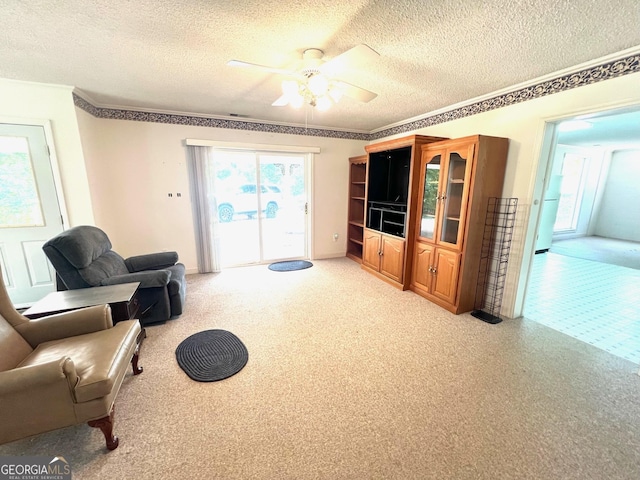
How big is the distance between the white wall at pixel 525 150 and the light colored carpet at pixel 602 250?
12.8 feet

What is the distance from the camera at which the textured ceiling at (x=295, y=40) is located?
1.56 meters

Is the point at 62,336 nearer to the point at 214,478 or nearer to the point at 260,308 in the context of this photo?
the point at 214,478

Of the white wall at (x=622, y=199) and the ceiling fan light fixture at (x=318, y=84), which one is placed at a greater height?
the ceiling fan light fixture at (x=318, y=84)

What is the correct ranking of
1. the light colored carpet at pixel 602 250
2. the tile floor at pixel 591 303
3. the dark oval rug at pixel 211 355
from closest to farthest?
the dark oval rug at pixel 211 355 → the tile floor at pixel 591 303 → the light colored carpet at pixel 602 250

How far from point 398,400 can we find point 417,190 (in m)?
2.51

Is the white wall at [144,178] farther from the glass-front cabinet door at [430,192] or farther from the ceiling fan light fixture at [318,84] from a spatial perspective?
the ceiling fan light fixture at [318,84]

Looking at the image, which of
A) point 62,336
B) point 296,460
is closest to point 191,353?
point 62,336

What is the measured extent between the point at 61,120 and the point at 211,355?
→ 9.98 feet

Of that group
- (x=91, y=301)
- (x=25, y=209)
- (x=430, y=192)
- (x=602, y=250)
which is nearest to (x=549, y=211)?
(x=602, y=250)

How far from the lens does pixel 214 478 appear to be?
4.33 ft

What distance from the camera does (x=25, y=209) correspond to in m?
2.87

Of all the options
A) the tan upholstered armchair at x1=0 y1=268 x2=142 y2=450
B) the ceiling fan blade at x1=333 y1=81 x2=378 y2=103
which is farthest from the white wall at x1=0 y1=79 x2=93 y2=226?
the ceiling fan blade at x1=333 y1=81 x2=378 y2=103

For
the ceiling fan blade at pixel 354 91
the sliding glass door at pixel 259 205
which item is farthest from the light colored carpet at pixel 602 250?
the ceiling fan blade at pixel 354 91

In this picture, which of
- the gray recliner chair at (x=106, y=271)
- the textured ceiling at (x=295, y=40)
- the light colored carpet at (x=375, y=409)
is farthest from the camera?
the gray recliner chair at (x=106, y=271)
